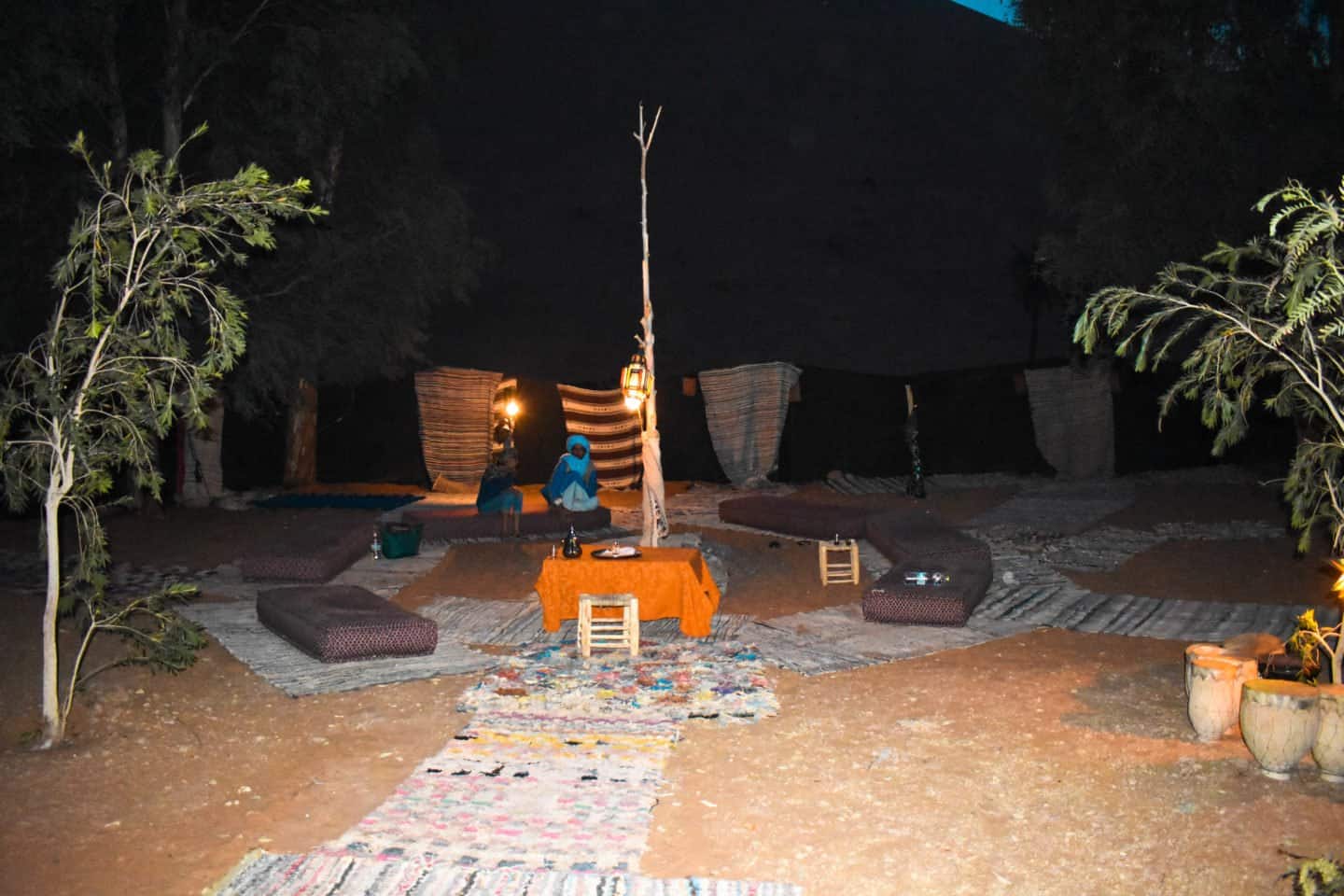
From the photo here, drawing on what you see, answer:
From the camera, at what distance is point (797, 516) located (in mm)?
10914

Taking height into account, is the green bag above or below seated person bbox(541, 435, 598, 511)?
below

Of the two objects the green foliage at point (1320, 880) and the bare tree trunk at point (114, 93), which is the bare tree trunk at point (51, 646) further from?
the bare tree trunk at point (114, 93)

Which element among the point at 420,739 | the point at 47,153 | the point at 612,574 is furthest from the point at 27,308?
the point at 420,739

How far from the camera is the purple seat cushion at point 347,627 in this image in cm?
579

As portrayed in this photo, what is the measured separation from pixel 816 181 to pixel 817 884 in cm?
3397

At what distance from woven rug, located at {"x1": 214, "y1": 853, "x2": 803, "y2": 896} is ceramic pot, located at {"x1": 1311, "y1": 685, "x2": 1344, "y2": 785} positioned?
2250 mm

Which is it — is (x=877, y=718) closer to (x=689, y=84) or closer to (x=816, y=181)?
(x=816, y=181)

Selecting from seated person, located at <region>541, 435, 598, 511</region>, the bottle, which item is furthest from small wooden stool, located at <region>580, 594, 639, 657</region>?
seated person, located at <region>541, 435, 598, 511</region>

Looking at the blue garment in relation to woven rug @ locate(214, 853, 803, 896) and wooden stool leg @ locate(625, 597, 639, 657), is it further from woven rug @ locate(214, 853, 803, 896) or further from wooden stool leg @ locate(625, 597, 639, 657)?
woven rug @ locate(214, 853, 803, 896)

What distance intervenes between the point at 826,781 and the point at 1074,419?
13.1 meters

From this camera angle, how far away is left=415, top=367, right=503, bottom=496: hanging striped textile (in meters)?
15.3

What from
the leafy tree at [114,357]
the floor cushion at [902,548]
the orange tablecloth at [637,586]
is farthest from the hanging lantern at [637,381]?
the leafy tree at [114,357]

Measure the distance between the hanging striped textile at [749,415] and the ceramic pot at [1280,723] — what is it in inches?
458

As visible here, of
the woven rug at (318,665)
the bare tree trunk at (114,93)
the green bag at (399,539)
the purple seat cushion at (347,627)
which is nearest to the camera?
the woven rug at (318,665)
